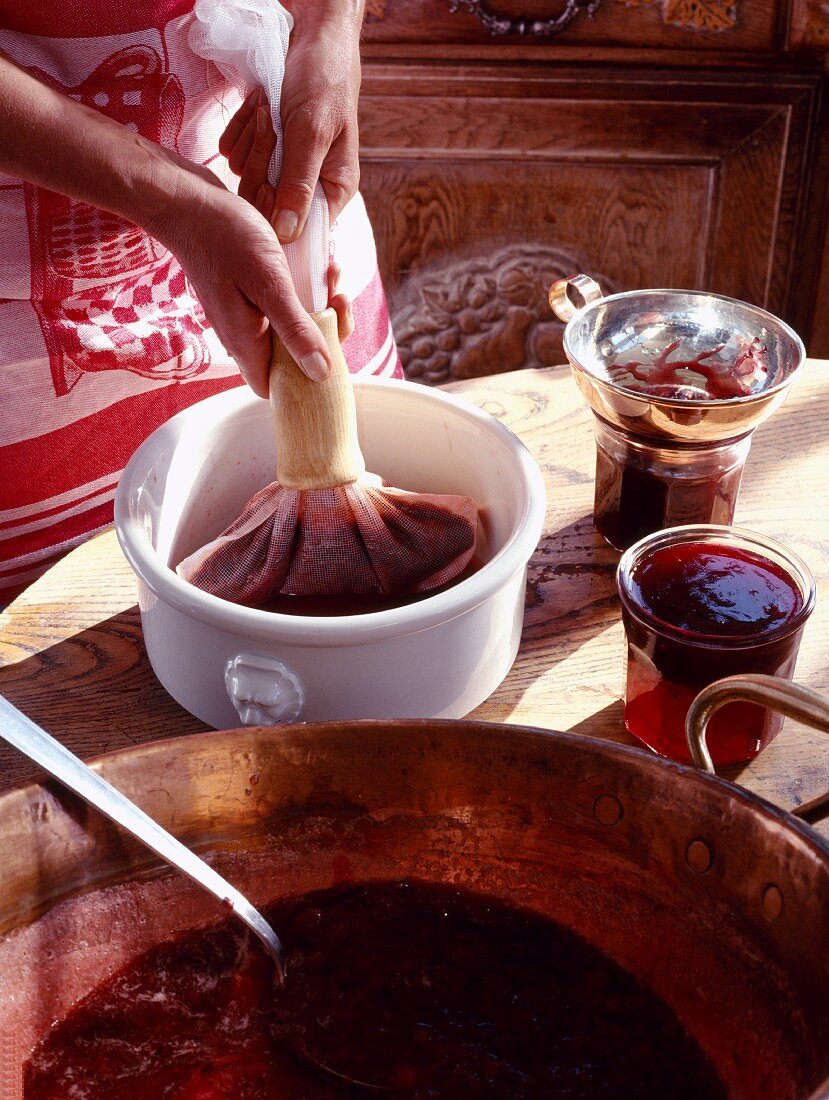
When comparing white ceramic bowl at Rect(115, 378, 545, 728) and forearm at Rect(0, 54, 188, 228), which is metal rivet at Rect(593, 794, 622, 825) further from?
forearm at Rect(0, 54, 188, 228)

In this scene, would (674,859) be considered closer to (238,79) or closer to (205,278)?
(205,278)

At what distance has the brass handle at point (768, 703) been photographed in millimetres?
537

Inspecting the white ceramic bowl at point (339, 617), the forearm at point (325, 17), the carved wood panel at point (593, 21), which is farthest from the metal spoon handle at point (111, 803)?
the carved wood panel at point (593, 21)

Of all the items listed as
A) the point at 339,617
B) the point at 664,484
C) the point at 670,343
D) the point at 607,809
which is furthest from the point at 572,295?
the point at 607,809

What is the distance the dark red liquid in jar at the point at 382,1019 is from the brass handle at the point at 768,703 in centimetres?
13

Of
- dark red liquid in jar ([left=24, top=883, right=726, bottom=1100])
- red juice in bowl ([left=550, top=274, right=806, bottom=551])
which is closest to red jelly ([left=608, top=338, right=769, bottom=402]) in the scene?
red juice in bowl ([left=550, top=274, right=806, bottom=551])

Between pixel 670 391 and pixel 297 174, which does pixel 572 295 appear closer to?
pixel 670 391

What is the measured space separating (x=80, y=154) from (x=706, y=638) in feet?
1.81

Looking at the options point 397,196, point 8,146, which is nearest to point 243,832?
point 8,146

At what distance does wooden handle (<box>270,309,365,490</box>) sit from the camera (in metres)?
0.82

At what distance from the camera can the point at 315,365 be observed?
799 millimetres

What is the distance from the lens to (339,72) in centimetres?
96

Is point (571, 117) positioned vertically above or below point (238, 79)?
below

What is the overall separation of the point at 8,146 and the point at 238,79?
0.22m
